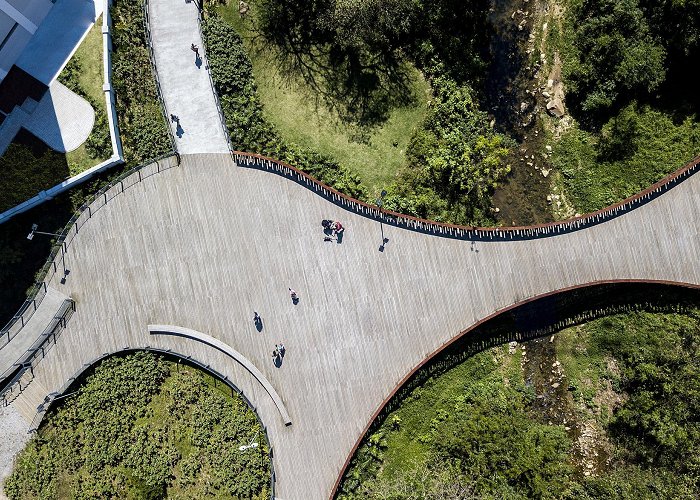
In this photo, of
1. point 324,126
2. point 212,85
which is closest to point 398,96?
point 324,126

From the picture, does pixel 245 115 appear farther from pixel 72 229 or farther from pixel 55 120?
pixel 72 229

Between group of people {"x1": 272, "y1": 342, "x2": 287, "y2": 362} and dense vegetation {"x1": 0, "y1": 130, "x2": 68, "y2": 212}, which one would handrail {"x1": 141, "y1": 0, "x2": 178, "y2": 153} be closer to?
dense vegetation {"x1": 0, "y1": 130, "x2": 68, "y2": 212}

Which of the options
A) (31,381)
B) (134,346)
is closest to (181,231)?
(134,346)

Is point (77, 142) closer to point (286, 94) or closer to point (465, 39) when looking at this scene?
point (286, 94)

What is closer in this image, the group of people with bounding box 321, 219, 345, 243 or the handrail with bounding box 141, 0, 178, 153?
the group of people with bounding box 321, 219, 345, 243

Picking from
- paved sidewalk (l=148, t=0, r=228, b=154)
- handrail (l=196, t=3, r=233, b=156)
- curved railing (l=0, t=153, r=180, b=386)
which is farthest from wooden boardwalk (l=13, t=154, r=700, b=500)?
paved sidewalk (l=148, t=0, r=228, b=154)

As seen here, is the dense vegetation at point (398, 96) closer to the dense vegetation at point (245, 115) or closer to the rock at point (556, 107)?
the dense vegetation at point (245, 115)
